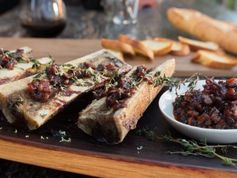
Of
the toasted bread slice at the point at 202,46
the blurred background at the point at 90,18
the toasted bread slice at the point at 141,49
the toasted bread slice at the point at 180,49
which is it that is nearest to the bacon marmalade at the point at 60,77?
the toasted bread slice at the point at 141,49

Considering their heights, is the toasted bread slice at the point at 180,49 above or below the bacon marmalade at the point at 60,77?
below

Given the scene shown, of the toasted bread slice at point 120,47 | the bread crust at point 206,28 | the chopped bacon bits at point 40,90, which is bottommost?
the bread crust at point 206,28

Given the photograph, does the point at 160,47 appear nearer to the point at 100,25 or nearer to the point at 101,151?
the point at 100,25

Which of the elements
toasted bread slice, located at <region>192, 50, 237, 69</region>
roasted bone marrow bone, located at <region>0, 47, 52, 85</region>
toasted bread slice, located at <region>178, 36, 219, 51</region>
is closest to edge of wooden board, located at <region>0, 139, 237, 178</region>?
roasted bone marrow bone, located at <region>0, 47, 52, 85</region>

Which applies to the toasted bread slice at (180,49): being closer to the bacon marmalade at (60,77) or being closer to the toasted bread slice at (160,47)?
the toasted bread slice at (160,47)

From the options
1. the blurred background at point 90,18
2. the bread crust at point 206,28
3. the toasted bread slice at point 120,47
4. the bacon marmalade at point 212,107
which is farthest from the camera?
the blurred background at point 90,18

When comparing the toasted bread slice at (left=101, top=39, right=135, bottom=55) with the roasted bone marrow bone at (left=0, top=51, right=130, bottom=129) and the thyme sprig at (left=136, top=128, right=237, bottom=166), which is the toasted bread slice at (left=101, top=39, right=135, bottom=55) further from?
the thyme sprig at (left=136, top=128, right=237, bottom=166)

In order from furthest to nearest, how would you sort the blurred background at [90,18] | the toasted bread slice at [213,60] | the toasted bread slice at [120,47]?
the blurred background at [90,18] < the toasted bread slice at [120,47] < the toasted bread slice at [213,60]
